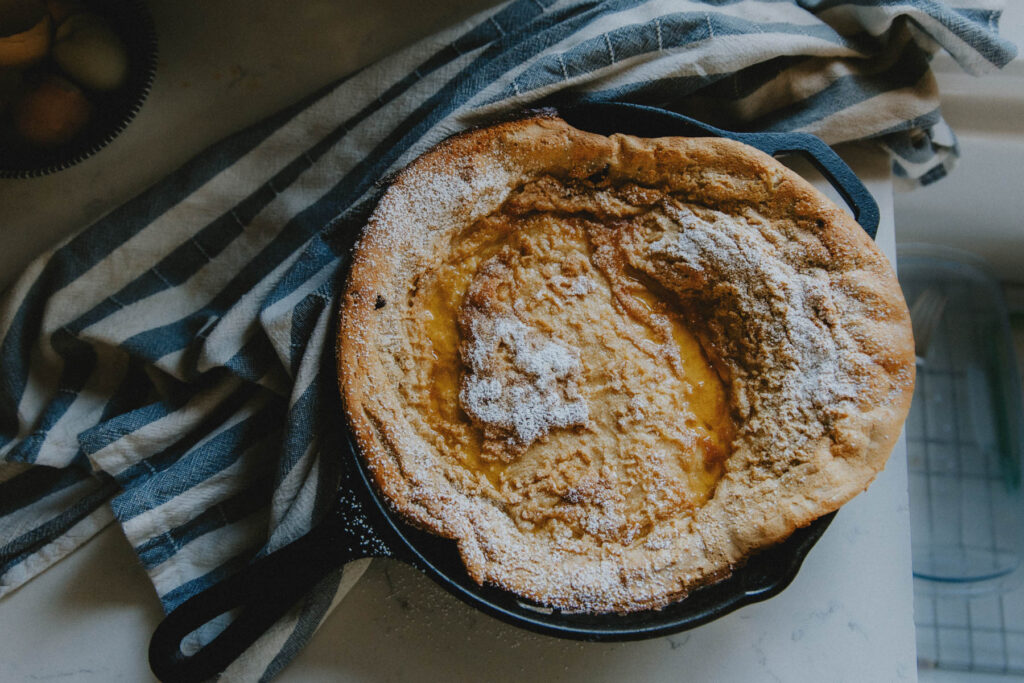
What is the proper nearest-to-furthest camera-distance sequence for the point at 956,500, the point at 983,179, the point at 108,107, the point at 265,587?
the point at 265,587 → the point at 108,107 → the point at 983,179 → the point at 956,500

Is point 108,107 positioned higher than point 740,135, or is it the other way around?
point 108,107

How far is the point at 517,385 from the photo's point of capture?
3.63ft

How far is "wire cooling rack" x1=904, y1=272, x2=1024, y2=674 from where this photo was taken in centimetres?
151

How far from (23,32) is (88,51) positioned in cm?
8

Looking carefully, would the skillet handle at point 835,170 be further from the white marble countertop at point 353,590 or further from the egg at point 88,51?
the egg at point 88,51

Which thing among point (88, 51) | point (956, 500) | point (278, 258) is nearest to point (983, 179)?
point (956, 500)

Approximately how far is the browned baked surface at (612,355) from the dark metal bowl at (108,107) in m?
0.46

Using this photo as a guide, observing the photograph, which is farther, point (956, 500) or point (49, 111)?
point (956, 500)

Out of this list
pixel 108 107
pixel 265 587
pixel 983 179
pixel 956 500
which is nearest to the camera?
pixel 265 587

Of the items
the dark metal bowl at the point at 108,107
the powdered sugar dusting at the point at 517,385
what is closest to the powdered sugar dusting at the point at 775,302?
the powdered sugar dusting at the point at 517,385

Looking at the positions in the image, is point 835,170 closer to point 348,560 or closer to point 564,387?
point 564,387

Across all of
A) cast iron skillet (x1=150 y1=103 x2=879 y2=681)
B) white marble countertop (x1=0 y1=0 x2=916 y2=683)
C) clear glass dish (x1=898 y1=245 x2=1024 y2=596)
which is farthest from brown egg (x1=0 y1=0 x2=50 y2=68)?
clear glass dish (x1=898 y1=245 x2=1024 y2=596)

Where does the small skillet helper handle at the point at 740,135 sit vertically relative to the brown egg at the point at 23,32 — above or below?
below

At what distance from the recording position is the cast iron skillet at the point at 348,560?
102 cm
